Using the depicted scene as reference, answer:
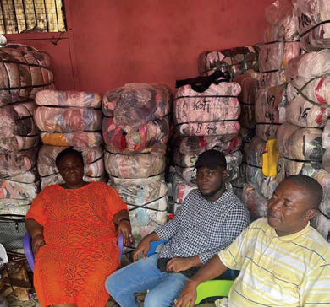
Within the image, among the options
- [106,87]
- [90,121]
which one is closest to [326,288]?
[90,121]

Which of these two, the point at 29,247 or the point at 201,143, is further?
the point at 201,143

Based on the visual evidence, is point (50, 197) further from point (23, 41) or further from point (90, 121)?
point (23, 41)

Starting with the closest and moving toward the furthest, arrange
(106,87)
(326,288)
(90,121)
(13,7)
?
1. (326,288)
2. (90,121)
3. (13,7)
4. (106,87)

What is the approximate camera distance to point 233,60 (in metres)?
3.77

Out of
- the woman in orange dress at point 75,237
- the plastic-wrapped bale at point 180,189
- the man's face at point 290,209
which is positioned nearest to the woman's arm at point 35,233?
the woman in orange dress at point 75,237

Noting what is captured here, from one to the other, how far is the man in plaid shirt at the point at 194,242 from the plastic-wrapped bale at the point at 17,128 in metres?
1.31

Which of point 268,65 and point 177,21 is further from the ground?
point 177,21

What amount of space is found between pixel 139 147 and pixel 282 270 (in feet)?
4.80

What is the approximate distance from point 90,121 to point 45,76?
2.54ft

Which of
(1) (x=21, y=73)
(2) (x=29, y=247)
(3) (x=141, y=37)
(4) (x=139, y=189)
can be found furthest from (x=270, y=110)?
(3) (x=141, y=37)

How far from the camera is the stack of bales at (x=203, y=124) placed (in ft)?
8.33

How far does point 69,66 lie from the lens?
13.6 feet

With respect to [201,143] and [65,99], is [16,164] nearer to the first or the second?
[65,99]

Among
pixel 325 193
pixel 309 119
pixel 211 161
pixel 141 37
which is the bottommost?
pixel 325 193
